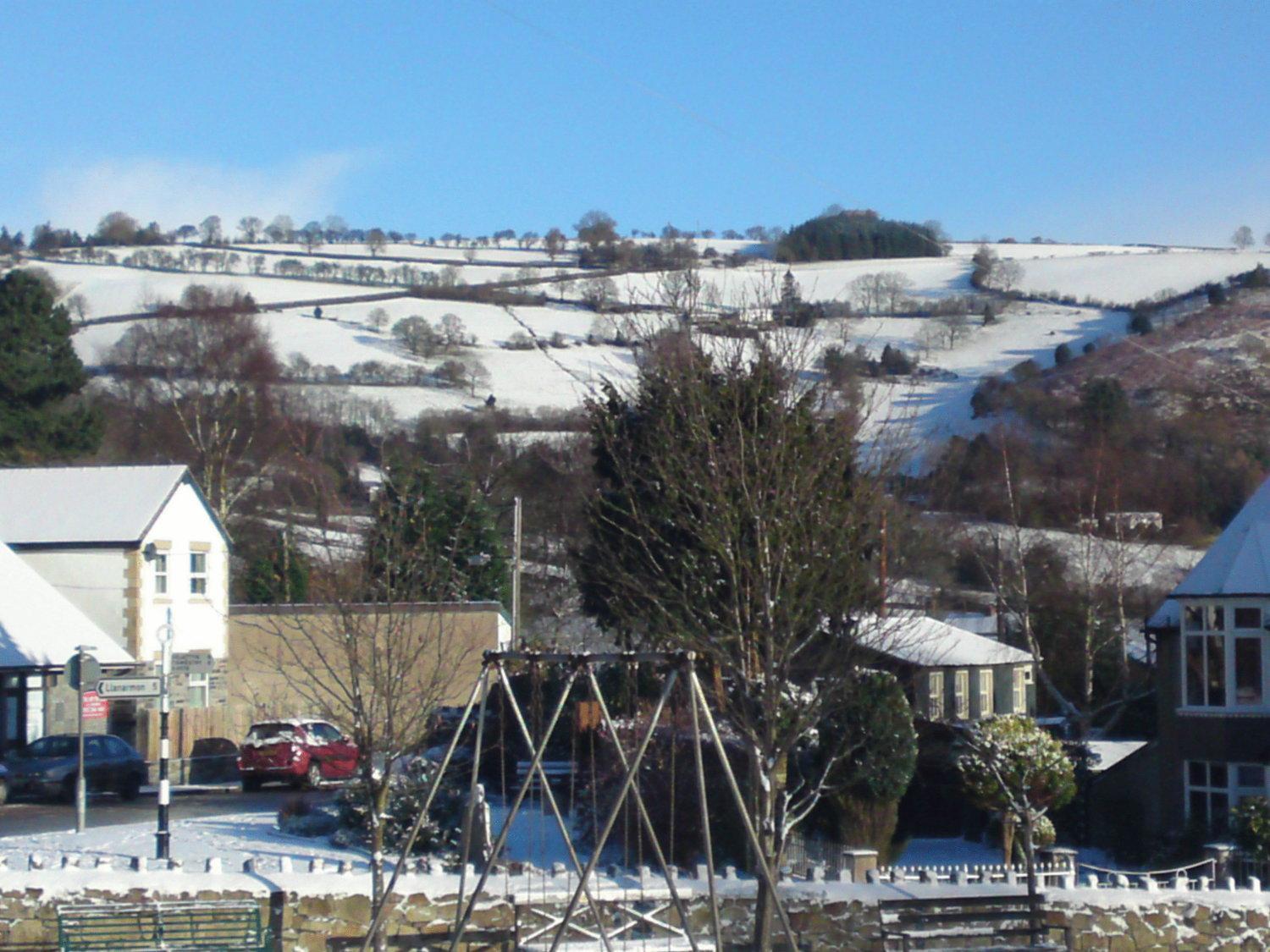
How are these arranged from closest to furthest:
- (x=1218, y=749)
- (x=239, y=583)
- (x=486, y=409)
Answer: (x=1218, y=749)
(x=239, y=583)
(x=486, y=409)

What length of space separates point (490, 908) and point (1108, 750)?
78.9 ft

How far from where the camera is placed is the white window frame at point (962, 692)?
37781 millimetres

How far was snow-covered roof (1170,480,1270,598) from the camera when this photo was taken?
955 inches

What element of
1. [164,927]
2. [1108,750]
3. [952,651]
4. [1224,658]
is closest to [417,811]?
[164,927]

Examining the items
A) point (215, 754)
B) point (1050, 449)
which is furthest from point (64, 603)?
point (1050, 449)

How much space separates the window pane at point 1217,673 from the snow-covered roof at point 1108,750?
395cm

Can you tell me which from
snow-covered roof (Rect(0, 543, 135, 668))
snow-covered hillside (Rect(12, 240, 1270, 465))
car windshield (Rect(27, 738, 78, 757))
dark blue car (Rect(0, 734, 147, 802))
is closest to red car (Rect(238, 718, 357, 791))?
dark blue car (Rect(0, 734, 147, 802))

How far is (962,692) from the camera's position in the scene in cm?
3834

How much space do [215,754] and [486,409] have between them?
46.2 m

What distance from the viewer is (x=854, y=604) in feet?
46.8

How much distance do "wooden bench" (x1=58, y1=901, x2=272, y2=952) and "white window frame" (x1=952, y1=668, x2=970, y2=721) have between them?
27.1 m

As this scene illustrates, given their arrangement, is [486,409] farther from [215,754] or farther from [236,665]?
[215,754]

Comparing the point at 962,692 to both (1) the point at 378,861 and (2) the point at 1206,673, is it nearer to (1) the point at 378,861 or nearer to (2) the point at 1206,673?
(2) the point at 1206,673

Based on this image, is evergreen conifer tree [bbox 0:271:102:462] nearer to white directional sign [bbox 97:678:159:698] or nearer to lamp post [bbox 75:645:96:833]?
lamp post [bbox 75:645:96:833]
